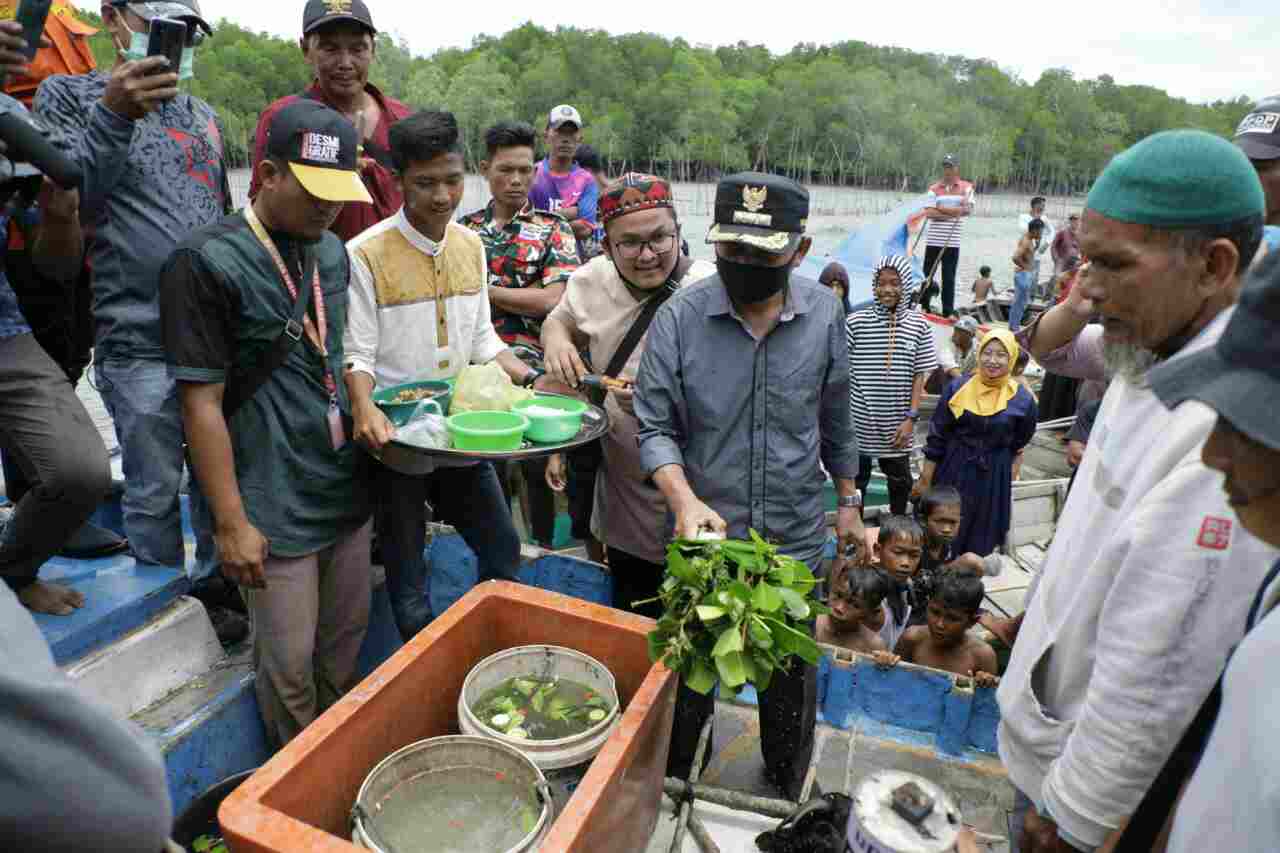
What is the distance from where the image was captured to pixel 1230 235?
1630 millimetres

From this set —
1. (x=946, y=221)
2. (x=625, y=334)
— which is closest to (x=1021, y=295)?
(x=946, y=221)

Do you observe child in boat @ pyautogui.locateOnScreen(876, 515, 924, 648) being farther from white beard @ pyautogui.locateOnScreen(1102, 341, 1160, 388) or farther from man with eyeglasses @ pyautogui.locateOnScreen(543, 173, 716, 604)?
white beard @ pyautogui.locateOnScreen(1102, 341, 1160, 388)

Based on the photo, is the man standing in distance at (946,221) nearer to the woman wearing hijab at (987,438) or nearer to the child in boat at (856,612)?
the woman wearing hijab at (987,438)

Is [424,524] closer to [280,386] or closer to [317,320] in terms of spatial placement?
[280,386]

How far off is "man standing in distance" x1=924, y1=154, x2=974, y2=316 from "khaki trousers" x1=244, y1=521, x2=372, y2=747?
10339mm

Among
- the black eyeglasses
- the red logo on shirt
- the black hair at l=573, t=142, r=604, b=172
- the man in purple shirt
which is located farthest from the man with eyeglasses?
the black hair at l=573, t=142, r=604, b=172

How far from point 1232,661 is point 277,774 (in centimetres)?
178

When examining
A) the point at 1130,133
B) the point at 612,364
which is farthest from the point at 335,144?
the point at 1130,133

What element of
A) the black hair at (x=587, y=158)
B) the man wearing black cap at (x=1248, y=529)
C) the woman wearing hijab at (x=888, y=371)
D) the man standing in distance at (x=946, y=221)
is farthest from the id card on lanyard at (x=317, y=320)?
the man standing in distance at (x=946, y=221)

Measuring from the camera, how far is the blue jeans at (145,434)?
9.93 ft

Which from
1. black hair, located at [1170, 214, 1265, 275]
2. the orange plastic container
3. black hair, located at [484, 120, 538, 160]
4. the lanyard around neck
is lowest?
the orange plastic container

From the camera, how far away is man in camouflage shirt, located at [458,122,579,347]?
14.1 ft

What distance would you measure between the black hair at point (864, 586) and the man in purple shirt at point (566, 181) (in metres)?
3.89

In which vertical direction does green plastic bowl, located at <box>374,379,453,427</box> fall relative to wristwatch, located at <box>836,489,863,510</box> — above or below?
above
